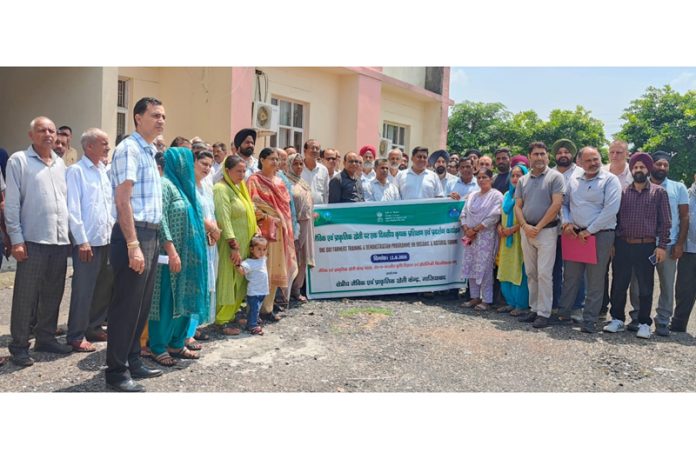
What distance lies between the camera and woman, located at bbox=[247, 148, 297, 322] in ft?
19.9

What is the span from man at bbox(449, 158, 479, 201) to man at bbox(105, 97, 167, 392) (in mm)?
4676

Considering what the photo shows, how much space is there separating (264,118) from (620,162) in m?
7.09

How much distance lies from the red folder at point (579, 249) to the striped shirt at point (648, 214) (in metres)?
0.37

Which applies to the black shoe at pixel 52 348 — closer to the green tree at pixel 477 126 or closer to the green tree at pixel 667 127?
the green tree at pixel 667 127

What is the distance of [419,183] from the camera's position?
7906 mm

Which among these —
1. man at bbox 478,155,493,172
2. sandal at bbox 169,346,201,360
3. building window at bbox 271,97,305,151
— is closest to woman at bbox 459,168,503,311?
man at bbox 478,155,493,172

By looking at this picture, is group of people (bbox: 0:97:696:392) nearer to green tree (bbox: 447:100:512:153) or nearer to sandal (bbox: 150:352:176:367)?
sandal (bbox: 150:352:176:367)

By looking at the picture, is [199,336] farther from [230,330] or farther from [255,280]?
[255,280]

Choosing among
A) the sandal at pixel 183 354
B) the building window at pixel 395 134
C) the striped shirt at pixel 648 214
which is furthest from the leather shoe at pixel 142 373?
the building window at pixel 395 134

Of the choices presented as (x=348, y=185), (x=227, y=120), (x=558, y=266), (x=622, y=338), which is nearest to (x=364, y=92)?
(x=227, y=120)

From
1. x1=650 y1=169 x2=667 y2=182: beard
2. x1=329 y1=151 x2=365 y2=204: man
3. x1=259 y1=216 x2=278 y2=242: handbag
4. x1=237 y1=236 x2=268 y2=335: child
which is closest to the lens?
x1=237 y1=236 x2=268 y2=335: child

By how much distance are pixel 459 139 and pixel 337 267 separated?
20717mm

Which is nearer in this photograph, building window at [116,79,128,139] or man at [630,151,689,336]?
man at [630,151,689,336]

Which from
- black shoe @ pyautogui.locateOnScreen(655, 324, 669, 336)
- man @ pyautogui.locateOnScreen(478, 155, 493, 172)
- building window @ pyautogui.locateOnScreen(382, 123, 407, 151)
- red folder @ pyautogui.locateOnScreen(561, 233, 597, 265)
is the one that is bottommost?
black shoe @ pyautogui.locateOnScreen(655, 324, 669, 336)
